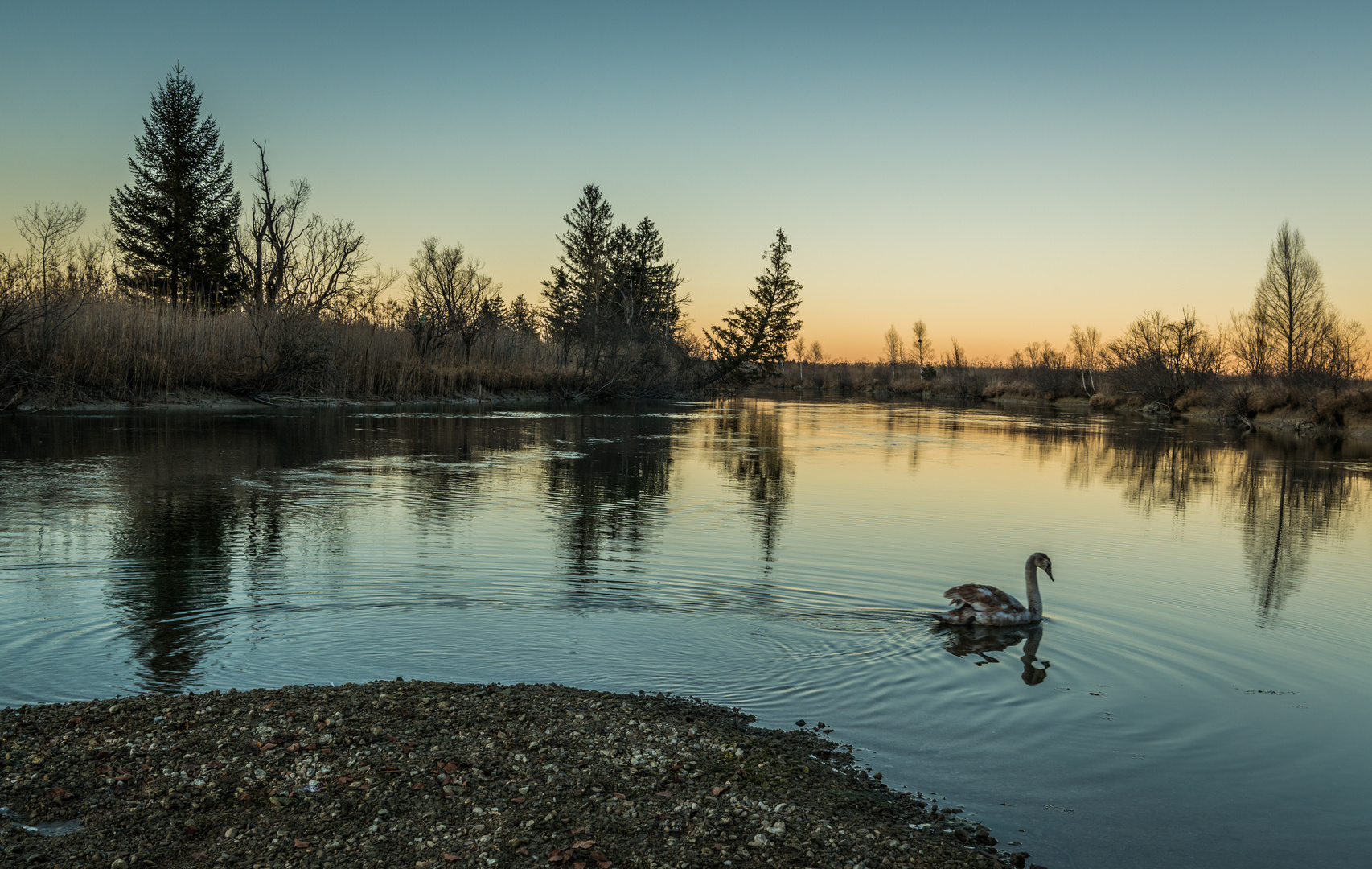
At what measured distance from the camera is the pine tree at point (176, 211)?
41906mm

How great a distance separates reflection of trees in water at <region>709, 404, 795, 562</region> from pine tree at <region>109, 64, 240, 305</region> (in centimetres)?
2714

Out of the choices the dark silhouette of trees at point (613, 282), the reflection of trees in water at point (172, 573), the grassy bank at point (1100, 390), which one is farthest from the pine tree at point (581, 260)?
the reflection of trees in water at point (172, 573)

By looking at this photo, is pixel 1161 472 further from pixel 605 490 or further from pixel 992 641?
pixel 992 641

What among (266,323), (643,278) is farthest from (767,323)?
(266,323)

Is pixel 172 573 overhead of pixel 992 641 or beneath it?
overhead

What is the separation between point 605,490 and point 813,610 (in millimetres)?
6587

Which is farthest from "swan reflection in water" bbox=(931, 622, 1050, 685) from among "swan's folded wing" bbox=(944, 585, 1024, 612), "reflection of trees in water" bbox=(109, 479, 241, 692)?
"reflection of trees in water" bbox=(109, 479, 241, 692)

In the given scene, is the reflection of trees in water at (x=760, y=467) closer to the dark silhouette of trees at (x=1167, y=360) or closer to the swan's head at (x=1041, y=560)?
the swan's head at (x=1041, y=560)

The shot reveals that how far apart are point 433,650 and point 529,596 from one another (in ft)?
4.70

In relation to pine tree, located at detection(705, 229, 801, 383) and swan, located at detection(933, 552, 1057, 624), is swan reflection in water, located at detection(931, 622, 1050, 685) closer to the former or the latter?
swan, located at detection(933, 552, 1057, 624)

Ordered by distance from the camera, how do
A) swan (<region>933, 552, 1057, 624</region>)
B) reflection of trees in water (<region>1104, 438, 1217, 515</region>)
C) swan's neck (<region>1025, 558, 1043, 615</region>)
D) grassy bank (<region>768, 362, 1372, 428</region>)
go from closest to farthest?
swan (<region>933, 552, 1057, 624</region>) < swan's neck (<region>1025, 558, 1043, 615</region>) < reflection of trees in water (<region>1104, 438, 1217, 515</region>) < grassy bank (<region>768, 362, 1372, 428</region>)

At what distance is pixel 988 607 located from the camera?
6.75 metres

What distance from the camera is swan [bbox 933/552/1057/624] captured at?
6766mm

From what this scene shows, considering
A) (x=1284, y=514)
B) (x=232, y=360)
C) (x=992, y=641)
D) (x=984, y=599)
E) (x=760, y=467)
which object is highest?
(x=232, y=360)
